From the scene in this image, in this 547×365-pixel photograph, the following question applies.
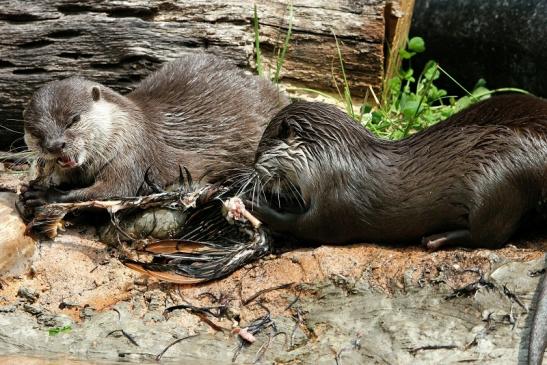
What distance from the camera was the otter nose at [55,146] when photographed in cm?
392

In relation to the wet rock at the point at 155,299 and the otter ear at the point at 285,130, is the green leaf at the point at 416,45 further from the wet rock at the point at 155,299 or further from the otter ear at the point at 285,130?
the wet rock at the point at 155,299

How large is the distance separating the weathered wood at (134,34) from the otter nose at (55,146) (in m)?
0.77

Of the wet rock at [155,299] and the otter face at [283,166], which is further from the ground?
the otter face at [283,166]

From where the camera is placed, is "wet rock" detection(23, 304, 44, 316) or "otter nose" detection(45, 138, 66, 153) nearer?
"wet rock" detection(23, 304, 44, 316)

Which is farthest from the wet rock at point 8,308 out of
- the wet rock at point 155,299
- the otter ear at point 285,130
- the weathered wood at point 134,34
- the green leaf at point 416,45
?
the green leaf at point 416,45

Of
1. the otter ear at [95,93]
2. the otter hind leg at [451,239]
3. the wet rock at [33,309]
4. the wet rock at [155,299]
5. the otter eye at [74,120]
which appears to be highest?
the otter ear at [95,93]

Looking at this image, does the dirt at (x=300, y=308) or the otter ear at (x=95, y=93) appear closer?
the dirt at (x=300, y=308)

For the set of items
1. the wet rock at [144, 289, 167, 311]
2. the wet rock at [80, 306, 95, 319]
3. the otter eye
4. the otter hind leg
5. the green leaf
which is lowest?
the wet rock at [80, 306, 95, 319]

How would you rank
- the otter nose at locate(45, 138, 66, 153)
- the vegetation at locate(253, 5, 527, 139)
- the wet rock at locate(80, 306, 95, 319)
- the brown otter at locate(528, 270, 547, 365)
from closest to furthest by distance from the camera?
the brown otter at locate(528, 270, 547, 365)
the wet rock at locate(80, 306, 95, 319)
the otter nose at locate(45, 138, 66, 153)
the vegetation at locate(253, 5, 527, 139)

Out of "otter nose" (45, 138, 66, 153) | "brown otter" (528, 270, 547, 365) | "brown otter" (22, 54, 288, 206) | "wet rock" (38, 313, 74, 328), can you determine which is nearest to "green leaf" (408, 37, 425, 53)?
"brown otter" (22, 54, 288, 206)

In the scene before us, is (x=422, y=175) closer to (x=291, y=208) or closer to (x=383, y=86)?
(x=291, y=208)

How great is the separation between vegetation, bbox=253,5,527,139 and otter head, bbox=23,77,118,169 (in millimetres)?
978

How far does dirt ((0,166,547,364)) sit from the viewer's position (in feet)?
10.2

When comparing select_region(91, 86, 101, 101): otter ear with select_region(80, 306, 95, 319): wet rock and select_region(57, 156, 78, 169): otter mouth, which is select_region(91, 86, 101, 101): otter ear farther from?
select_region(80, 306, 95, 319): wet rock
